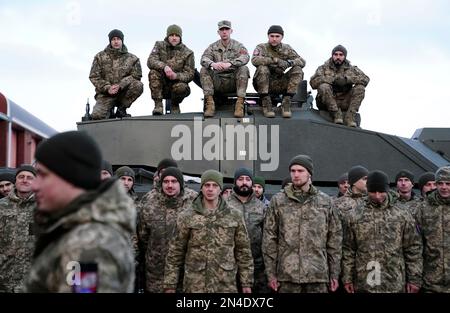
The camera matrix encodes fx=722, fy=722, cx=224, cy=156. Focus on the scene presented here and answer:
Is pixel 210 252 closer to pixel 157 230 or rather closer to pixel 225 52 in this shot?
pixel 157 230

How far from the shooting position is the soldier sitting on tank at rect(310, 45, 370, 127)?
909 centimetres

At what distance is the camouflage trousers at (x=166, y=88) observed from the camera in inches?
356

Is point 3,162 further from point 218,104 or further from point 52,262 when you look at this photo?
point 52,262

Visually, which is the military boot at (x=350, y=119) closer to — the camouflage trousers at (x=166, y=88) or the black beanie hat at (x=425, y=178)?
the black beanie hat at (x=425, y=178)

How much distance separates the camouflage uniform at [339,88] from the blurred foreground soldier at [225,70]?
0.96m

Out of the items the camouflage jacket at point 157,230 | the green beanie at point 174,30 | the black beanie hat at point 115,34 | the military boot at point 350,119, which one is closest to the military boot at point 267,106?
the military boot at point 350,119

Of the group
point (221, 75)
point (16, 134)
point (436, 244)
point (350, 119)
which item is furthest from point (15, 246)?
point (16, 134)

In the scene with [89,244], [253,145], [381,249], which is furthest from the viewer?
[253,145]

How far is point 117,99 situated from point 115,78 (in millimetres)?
269

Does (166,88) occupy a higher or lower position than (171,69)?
lower

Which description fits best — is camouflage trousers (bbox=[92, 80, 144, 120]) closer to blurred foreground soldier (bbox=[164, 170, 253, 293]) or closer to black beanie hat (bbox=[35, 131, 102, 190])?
blurred foreground soldier (bbox=[164, 170, 253, 293])

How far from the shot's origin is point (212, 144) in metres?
8.59

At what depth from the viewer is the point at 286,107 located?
350 inches

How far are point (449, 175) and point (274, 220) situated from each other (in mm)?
1867
